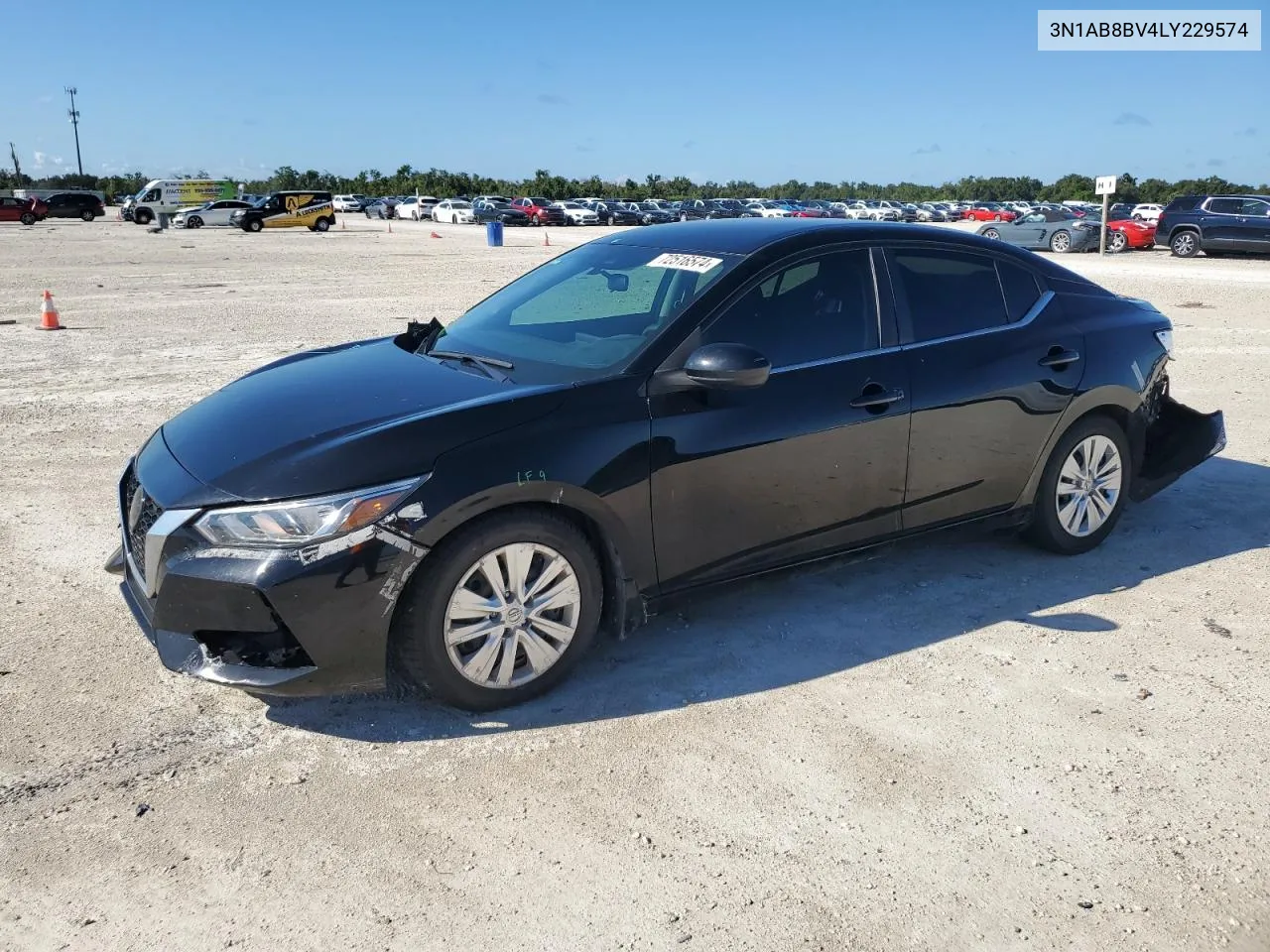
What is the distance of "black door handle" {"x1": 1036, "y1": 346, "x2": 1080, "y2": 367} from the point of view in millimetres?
4867

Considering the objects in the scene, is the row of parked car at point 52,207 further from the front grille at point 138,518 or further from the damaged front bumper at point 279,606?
the damaged front bumper at point 279,606

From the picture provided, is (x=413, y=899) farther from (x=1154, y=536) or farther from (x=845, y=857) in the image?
(x=1154, y=536)

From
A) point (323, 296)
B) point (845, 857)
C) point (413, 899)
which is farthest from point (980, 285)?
point (323, 296)

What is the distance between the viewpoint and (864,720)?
3672mm

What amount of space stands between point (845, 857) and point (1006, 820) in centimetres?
55

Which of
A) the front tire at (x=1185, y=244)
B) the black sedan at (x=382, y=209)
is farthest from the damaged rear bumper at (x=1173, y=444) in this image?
the black sedan at (x=382, y=209)

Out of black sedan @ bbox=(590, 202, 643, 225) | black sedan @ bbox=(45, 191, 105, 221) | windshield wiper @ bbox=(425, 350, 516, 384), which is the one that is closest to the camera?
windshield wiper @ bbox=(425, 350, 516, 384)

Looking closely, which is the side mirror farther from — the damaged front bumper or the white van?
the white van

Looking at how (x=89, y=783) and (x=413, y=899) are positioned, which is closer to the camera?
(x=413, y=899)

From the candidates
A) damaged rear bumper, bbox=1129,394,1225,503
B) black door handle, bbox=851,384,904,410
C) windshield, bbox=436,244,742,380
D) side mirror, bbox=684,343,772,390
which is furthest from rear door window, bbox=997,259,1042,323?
side mirror, bbox=684,343,772,390

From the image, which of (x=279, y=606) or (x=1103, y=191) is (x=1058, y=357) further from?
(x=1103, y=191)

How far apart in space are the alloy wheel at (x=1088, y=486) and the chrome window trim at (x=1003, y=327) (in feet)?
2.21

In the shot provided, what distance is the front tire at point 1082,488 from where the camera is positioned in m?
5.04

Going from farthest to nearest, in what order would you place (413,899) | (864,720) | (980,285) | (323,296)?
(323,296) → (980,285) → (864,720) → (413,899)
